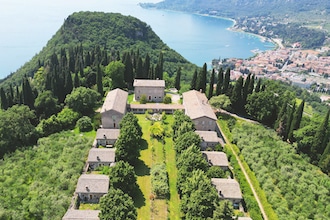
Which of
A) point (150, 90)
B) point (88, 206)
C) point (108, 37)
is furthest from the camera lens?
point (108, 37)

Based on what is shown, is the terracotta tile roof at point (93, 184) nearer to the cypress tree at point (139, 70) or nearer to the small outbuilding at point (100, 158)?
the small outbuilding at point (100, 158)

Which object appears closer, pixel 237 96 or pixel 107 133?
pixel 107 133

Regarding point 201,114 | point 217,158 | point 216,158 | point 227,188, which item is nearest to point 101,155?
point 216,158

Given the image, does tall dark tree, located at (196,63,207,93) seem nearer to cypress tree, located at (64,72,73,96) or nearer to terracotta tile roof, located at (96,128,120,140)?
terracotta tile roof, located at (96,128,120,140)

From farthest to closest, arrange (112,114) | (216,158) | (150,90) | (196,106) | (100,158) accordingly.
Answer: (150,90) → (196,106) → (112,114) → (216,158) → (100,158)

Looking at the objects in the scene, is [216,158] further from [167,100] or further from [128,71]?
[128,71]

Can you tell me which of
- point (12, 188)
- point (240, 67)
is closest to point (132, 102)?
point (12, 188)

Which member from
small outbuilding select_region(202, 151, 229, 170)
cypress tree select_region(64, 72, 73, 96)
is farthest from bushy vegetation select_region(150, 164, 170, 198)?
cypress tree select_region(64, 72, 73, 96)
